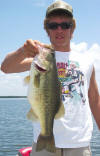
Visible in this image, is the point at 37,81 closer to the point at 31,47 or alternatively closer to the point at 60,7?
the point at 31,47

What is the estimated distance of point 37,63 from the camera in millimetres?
3912

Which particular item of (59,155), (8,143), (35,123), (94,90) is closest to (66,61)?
(94,90)

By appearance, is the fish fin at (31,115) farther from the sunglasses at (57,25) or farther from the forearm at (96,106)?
the forearm at (96,106)

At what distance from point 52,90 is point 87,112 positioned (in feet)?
3.09

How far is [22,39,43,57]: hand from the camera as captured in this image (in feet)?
12.3

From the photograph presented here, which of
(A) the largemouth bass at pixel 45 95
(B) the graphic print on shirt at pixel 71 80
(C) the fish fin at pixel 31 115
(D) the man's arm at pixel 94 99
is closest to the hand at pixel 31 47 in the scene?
(A) the largemouth bass at pixel 45 95

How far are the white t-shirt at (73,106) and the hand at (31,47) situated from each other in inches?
40.4

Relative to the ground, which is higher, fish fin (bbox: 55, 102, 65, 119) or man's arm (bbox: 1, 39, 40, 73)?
man's arm (bbox: 1, 39, 40, 73)

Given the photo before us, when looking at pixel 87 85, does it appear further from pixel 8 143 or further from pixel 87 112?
pixel 8 143

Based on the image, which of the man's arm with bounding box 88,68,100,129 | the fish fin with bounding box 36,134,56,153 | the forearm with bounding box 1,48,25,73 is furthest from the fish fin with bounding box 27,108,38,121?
the man's arm with bounding box 88,68,100,129

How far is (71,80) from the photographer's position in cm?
475

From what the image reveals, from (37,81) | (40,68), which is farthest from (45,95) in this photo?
(40,68)

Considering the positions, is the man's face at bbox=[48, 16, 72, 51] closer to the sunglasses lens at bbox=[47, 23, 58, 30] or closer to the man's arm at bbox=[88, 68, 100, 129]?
the sunglasses lens at bbox=[47, 23, 58, 30]

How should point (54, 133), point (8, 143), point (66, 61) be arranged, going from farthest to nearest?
point (8, 143) < point (66, 61) < point (54, 133)
